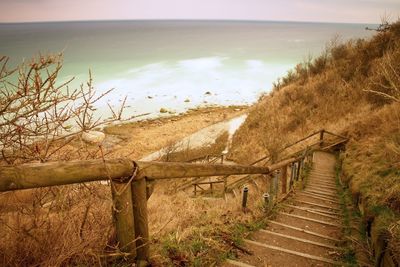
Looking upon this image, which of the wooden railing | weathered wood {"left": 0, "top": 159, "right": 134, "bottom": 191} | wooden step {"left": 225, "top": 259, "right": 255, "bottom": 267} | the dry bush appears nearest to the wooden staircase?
wooden step {"left": 225, "top": 259, "right": 255, "bottom": 267}

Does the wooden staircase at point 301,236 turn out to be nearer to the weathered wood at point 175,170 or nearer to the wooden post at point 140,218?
the weathered wood at point 175,170

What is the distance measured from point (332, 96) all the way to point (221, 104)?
21.5 meters

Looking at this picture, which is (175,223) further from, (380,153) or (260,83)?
(260,83)

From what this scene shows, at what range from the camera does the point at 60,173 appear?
64.1 inches

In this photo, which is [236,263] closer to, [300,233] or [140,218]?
[140,218]

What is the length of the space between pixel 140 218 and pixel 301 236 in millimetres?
3359

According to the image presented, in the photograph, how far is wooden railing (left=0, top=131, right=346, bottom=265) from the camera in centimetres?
152

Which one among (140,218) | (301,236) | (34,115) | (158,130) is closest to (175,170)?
(140,218)

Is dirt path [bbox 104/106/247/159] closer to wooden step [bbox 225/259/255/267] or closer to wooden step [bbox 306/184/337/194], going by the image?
wooden step [bbox 306/184/337/194]

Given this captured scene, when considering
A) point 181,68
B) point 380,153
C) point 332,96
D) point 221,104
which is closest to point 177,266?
point 380,153

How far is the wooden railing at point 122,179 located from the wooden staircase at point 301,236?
1.33 m

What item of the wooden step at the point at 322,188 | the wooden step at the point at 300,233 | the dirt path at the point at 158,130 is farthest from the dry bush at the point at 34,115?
the dirt path at the point at 158,130

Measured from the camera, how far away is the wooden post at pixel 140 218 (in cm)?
212

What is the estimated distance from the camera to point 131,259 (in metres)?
2.21
